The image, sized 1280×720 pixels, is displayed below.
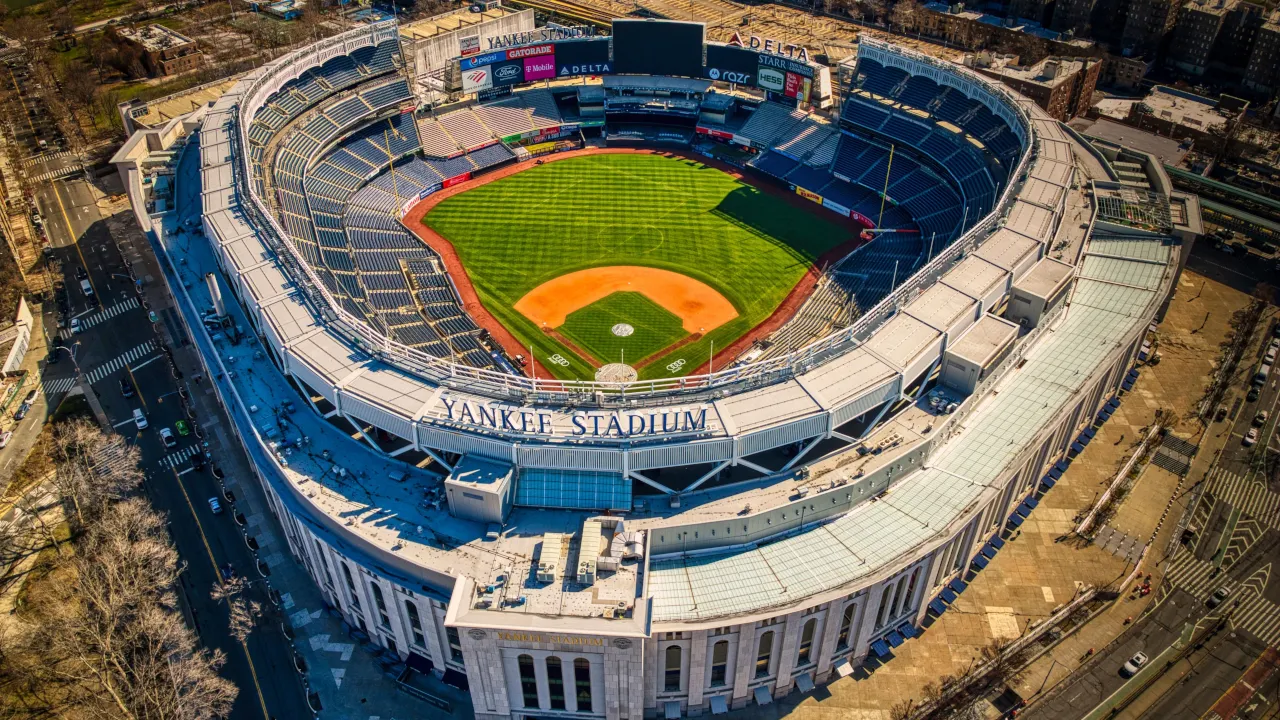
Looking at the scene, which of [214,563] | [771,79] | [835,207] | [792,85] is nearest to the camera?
[214,563]

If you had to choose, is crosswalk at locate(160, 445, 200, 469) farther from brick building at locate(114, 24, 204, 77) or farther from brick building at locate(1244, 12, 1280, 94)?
brick building at locate(1244, 12, 1280, 94)

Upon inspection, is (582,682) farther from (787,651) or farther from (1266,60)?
(1266,60)

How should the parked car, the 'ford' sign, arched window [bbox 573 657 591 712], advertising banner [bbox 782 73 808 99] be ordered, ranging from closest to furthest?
1. arched window [bbox 573 657 591 712]
2. the parked car
3. advertising banner [bbox 782 73 808 99]
4. the 'ford' sign

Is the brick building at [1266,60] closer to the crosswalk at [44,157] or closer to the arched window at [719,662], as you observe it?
the arched window at [719,662]

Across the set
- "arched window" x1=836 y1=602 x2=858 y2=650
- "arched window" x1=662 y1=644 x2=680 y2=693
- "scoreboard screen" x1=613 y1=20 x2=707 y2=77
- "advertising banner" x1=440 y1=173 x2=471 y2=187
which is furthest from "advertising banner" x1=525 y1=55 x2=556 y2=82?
"arched window" x1=662 y1=644 x2=680 y2=693

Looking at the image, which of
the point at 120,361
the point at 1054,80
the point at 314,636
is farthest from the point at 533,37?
the point at 314,636

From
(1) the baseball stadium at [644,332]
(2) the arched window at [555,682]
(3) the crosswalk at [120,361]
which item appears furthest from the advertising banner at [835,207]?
(3) the crosswalk at [120,361]

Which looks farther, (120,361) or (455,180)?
(455,180)
